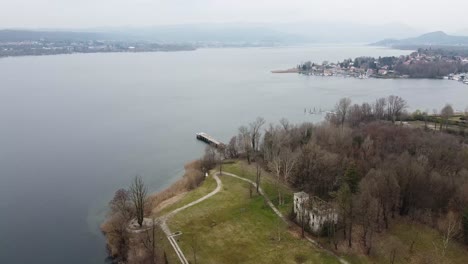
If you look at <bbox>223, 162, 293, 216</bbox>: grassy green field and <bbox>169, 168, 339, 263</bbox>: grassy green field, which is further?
<bbox>223, 162, 293, 216</bbox>: grassy green field

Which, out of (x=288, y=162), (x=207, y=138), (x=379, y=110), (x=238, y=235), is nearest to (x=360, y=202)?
(x=238, y=235)

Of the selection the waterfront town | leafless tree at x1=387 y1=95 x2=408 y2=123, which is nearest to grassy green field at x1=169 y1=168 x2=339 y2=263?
leafless tree at x1=387 y1=95 x2=408 y2=123

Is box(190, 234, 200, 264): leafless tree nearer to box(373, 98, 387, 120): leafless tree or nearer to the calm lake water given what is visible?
the calm lake water

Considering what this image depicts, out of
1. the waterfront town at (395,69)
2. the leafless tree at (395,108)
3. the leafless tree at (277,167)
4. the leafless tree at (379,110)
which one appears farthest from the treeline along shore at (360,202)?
the waterfront town at (395,69)

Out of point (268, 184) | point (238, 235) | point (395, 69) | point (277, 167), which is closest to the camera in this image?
point (238, 235)

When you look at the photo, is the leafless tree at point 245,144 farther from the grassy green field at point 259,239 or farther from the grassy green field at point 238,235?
the grassy green field at point 259,239

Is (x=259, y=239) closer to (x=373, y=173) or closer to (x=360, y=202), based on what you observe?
(x=360, y=202)

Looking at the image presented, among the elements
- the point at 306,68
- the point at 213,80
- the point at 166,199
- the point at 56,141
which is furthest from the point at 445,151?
the point at 306,68
